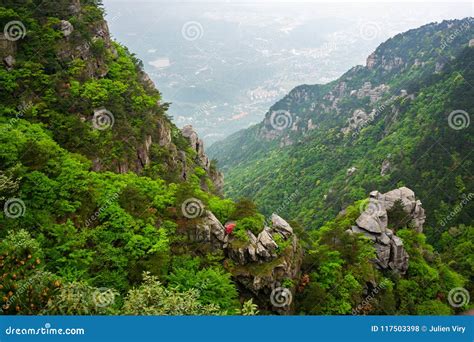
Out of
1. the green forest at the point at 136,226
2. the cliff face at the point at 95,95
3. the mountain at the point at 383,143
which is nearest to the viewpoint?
the green forest at the point at 136,226

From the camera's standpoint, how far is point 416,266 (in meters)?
28.5

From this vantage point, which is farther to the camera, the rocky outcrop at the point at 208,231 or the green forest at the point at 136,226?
the rocky outcrop at the point at 208,231

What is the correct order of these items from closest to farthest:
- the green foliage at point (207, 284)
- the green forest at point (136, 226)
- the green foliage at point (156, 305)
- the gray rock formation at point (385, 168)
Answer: the green foliage at point (156, 305), the green forest at point (136, 226), the green foliage at point (207, 284), the gray rock formation at point (385, 168)

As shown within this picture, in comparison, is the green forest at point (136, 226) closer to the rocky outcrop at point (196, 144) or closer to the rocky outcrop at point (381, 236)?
the rocky outcrop at point (381, 236)

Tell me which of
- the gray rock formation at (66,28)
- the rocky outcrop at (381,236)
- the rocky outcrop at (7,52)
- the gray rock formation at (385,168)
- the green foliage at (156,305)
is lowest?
the rocky outcrop at (381,236)

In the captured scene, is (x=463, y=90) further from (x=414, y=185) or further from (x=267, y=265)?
(x=267, y=265)

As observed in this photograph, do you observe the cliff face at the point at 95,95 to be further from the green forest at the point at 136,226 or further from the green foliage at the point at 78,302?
the green foliage at the point at 78,302

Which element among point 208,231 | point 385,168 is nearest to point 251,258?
point 208,231

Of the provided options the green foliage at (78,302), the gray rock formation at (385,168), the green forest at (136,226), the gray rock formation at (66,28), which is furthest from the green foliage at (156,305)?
the gray rock formation at (385,168)

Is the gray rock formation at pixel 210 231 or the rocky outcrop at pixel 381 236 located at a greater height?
the gray rock formation at pixel 210 231

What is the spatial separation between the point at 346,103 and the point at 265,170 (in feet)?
167

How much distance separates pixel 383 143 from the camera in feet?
298

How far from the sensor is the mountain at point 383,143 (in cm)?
6269

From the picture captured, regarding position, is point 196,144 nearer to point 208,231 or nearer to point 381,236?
point 381,236
